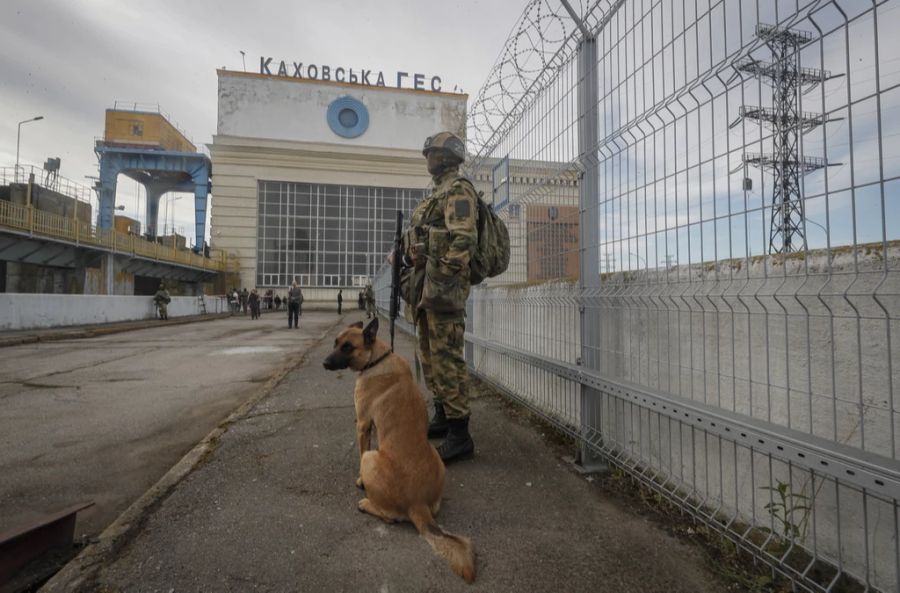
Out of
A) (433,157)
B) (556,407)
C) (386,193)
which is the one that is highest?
(386,193)

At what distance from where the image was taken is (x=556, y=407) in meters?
3.46

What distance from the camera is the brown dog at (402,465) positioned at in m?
1.77

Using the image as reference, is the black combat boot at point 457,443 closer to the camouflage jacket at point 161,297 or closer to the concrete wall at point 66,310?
the concrete wall at point 66,310

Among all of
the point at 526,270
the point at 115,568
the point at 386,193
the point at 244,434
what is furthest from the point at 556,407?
the point at 386,193

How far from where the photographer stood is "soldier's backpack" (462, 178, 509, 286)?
9.74 ft

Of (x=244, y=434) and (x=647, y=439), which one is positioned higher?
(x=647, y=439)

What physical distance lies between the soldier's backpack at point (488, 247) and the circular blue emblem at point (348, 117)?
3596 cm

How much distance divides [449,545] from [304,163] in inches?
1421

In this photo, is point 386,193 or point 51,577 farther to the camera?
point 386,193

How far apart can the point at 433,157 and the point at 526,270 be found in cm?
157

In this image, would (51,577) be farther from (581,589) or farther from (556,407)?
(556,407)

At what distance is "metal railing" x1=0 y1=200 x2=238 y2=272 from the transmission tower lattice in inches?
704

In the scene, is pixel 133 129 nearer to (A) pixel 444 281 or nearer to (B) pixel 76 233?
(B) pixel 76 233

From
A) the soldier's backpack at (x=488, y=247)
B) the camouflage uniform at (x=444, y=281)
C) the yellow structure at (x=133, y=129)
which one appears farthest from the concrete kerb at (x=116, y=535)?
the yellow structure at (x=133, y=129)
